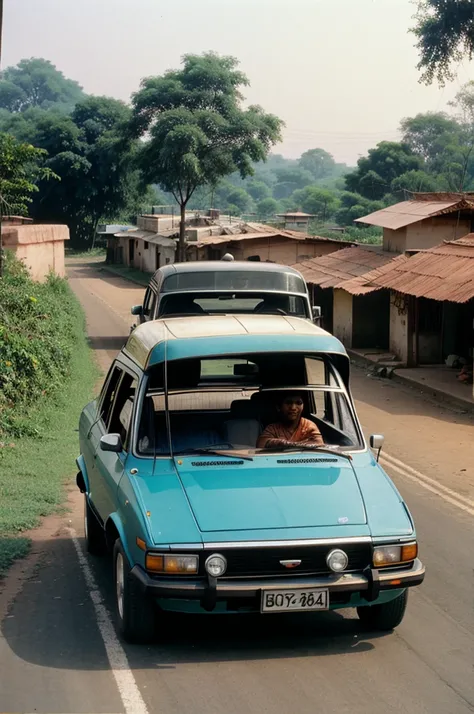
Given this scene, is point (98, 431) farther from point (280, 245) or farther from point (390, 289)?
point (280, 245)

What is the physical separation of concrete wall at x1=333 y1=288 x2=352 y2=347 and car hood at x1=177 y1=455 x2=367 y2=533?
22.3 meters

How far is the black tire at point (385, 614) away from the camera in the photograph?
6.13 metres

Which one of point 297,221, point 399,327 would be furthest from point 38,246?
point 297,221

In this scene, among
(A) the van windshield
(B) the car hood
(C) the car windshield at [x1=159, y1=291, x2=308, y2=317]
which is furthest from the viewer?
(A) the van windshield

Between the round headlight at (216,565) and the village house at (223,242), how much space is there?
3036 cm

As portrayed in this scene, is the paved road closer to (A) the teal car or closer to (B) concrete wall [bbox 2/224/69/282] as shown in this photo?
(A) the teal car

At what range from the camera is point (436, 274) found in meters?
22.0

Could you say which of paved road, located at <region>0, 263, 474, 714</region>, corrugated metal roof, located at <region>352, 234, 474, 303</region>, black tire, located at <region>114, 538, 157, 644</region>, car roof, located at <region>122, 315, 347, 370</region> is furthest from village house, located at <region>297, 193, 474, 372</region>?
black tire, located at <region>114, 538, 157, 644</region>

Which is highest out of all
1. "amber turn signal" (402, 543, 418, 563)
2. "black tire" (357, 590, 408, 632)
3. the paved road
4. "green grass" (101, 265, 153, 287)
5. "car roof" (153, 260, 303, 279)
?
"car roof" (153, 260, 303, 279)

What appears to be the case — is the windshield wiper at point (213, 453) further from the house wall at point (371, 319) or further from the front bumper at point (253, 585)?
the house wall at point (371, 319)

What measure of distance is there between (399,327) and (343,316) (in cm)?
403

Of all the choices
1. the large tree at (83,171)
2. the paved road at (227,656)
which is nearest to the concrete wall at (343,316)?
the paved road at (227,656)

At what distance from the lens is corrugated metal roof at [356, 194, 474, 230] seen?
2709 cm

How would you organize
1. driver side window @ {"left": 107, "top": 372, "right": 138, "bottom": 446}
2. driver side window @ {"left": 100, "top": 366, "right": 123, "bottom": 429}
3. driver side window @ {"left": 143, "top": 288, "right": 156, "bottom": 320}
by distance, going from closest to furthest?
driver side window @ {"left": 107, "top": 372, "right": 138, "bottom": 446}, driver side window @ {"left": 100, "top": 366, "right": 123, "bottom": 429}, driver side window @ {"left": 143, "top": 288, "right": 156, "bottom": 320}
